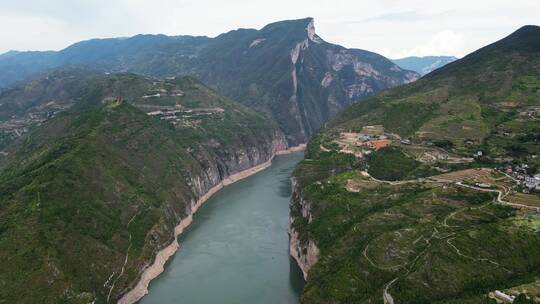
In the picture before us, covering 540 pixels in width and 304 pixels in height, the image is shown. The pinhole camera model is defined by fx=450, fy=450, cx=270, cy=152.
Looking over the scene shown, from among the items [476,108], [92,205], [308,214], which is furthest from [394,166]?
[92,205]

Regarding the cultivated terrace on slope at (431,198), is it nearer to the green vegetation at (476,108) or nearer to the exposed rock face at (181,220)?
the green vegetation at (476,108)

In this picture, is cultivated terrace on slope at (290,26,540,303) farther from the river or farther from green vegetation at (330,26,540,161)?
the river

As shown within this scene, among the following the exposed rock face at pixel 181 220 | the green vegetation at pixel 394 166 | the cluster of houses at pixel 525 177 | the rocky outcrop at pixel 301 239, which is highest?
the cluster of houses at pixel 525 177

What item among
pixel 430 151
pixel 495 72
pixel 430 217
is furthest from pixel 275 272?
pixel 495 72

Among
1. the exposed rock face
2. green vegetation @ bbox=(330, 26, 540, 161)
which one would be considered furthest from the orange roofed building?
the exposed rock face

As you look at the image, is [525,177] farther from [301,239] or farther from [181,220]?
[181,220]

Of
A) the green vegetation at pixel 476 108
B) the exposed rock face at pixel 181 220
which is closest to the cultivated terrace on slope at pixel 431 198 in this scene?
the green vegetation at pixel 476 108
